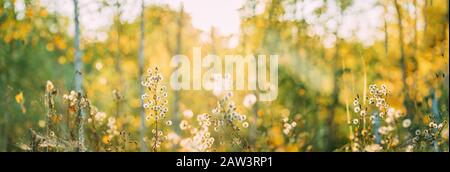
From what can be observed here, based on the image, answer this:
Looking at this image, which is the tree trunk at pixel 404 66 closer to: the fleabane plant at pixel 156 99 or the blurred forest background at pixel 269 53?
the blurred forest background at pixel 269 53

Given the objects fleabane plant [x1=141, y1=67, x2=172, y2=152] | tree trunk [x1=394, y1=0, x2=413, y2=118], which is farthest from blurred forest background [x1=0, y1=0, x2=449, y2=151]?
fleabane plant [x1=141, y1=67, x2=172, y2=152]

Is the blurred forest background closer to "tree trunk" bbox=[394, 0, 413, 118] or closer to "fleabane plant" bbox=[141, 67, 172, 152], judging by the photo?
"tree trunk" bbox=[394, 0, 413, 118]

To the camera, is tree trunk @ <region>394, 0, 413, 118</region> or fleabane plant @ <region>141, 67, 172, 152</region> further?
tree trunk @ <region>394, 0, 413, 118</region>

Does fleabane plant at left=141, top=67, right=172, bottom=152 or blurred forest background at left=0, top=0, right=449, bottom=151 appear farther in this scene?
blurred forest background at left=0, top=0, right=449, bottom=151

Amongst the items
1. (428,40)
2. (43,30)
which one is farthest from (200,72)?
(428,40)

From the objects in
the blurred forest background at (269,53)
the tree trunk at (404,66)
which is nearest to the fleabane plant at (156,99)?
the blurred forest background at (269,53)

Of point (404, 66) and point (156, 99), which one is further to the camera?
point (404, 66)

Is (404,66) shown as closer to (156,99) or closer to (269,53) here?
(269,53)

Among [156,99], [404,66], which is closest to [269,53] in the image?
[404,66]

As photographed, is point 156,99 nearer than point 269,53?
Yes

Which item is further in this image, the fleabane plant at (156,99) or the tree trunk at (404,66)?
the tree trunk at (404,66)

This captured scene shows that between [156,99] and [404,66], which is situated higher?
[404,66]

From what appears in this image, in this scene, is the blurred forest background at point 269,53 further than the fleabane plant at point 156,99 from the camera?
Yes
